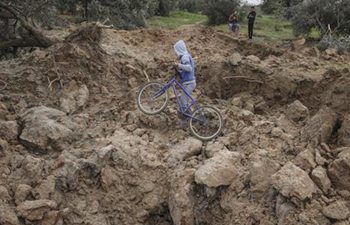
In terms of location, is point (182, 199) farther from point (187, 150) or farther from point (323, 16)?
point (323, 16)

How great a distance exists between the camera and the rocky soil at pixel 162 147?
303 inches

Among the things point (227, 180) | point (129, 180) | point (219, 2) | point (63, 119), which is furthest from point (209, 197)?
point (219, 2)

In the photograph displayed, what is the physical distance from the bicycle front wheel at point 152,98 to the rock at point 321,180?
3.08 m

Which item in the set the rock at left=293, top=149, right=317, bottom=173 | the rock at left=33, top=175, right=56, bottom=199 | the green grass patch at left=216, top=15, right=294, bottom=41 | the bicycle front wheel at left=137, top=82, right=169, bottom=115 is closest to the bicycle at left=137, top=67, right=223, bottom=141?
the bicycle front wheel at left=137, top=82, right=169, bottom=115

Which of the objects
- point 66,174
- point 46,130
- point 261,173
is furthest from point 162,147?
point 46,130

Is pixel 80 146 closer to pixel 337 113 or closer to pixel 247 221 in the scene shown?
pixel 247 221

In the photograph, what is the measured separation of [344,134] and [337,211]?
5.79 feet

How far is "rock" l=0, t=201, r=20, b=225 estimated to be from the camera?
7348 millimetres

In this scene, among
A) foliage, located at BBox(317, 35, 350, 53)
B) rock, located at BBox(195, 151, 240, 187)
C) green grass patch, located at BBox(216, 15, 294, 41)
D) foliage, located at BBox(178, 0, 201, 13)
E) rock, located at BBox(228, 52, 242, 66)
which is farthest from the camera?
foliage, located at BBox(178, 0, 201, 13)

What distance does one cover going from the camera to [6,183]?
26.2 feet

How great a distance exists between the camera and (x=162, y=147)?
29.9ft

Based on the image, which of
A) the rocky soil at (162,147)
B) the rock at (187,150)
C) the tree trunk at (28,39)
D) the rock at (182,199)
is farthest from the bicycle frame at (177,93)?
the tree trunk at (28,39)

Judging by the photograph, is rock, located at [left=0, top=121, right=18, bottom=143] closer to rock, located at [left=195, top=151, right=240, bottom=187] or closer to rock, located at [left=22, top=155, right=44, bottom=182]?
rock, located at [left=22, top=155, right=44, bottom=182]

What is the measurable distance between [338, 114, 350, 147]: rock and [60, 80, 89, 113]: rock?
16.3ft
